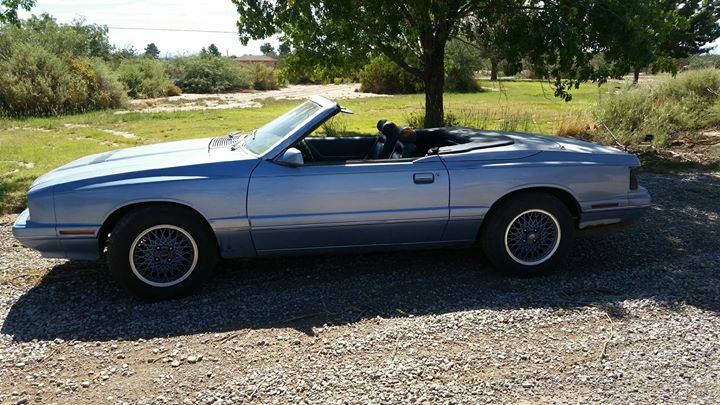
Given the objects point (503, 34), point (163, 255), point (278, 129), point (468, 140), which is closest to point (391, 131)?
point (468, 140)

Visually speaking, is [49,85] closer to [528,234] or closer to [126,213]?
[126,213]

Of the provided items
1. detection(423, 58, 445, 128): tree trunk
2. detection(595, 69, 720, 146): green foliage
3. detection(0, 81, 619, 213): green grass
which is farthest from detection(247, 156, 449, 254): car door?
detection(595, 69, 720, 146): green foliage

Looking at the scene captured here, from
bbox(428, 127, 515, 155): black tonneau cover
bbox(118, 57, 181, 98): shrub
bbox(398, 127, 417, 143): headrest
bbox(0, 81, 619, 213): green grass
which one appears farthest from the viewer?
bbox(118, 57, 181, 98): shrub

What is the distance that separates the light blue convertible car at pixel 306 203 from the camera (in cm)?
402

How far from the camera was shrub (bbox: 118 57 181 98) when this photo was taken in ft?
97.0

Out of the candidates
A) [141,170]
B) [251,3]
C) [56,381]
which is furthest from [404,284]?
[251,3]

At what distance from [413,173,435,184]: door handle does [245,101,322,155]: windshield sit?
100cm

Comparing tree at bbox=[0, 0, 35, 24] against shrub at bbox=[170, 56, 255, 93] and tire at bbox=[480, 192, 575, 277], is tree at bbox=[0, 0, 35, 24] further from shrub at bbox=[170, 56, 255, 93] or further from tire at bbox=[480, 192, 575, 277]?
shrub at bbox=[170, 56, 255, 93]

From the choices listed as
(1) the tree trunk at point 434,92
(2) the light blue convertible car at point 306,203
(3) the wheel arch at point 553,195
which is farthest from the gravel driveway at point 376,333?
(1) the tree trunk at point 434,92

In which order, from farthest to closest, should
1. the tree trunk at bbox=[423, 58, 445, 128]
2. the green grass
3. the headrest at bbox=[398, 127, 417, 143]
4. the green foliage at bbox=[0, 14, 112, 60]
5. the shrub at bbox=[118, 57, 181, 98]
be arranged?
the shrub at bbox=[118, 57, 181, 98]
the green foliage at bbox=[0, 14, 112, 60]
the tree trunk at bbox=[423, 58, 445, 128]
the green grass
the headrest at bbox=[398, 127, 417, 143]

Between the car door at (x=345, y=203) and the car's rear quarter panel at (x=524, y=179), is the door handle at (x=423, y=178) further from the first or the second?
the car's rear quarter panel at (x=524, y=179)

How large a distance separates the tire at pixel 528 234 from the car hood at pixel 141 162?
78.2 inches

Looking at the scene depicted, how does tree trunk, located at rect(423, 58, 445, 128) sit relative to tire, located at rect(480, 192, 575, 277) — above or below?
above

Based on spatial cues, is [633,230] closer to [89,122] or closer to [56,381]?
[56,381]
